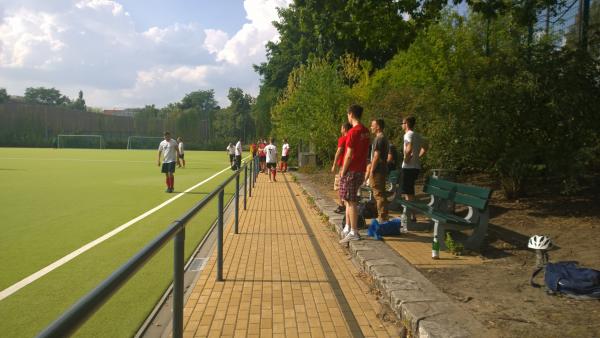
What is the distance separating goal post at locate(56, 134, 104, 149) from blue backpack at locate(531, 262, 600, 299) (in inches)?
3020

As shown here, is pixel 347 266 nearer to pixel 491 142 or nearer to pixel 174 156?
pixel 491 142

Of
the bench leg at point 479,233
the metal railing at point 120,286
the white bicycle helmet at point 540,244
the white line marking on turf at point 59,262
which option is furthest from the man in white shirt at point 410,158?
the metal railing at point 120,286

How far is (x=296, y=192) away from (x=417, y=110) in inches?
179

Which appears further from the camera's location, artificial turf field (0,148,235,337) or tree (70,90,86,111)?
tree (70,90,86,111)

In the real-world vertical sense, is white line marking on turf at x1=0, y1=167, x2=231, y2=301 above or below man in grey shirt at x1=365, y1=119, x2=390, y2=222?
below

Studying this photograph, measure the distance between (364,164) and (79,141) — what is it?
77733 millimetres

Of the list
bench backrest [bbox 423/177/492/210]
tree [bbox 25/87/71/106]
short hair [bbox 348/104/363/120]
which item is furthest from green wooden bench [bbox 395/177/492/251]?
tree [bbox 25/87/71/106]

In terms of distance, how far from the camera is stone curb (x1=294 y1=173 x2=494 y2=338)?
358cm

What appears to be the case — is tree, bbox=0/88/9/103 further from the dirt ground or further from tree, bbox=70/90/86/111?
the dirt ground

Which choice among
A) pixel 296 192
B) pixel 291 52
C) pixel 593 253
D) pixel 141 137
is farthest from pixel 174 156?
pixel 141 137

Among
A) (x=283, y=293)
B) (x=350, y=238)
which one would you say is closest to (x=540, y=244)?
(x=350, y=238)

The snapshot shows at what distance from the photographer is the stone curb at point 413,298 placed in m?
3.58

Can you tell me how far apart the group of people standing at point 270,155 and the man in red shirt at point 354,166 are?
42.0 ft

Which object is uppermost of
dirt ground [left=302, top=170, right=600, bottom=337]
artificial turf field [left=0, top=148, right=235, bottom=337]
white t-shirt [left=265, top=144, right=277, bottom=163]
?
white t-shirt [left=265, top=144, right=277, bottom=163]
